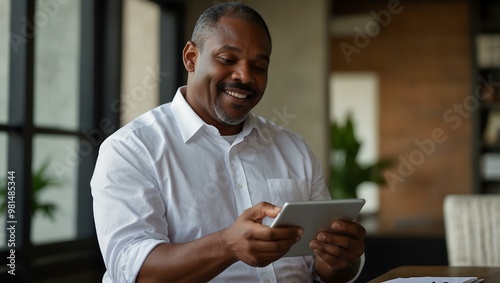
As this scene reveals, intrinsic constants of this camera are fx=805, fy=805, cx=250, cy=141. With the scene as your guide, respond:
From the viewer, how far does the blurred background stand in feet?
12.4

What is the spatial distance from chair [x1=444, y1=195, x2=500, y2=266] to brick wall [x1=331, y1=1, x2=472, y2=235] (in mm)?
4624

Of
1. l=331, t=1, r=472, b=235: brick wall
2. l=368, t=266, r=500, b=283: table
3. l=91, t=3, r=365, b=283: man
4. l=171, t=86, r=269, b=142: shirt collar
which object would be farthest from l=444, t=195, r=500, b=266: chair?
l=331, t=1, r=472, b=235: brick wall

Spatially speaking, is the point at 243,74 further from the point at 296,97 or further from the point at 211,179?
the point at 296,97

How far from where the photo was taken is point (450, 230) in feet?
10.3

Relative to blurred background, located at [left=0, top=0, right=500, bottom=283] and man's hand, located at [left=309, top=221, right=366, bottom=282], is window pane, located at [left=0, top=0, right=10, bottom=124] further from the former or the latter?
man's hand, located at [left=309, top=221, right=366, bottom=282]

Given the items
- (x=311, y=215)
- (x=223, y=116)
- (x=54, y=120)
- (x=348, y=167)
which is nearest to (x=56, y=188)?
(x=54, y=120)

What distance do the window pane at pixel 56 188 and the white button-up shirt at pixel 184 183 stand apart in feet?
6.62

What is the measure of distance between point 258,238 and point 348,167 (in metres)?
6.01

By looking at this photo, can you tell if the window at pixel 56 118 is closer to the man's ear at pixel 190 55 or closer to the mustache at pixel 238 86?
the man's ear at pixel 190 55

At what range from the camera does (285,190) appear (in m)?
2.19

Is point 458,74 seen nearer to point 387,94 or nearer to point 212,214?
point 387,94

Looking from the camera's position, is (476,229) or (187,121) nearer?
(187,121)

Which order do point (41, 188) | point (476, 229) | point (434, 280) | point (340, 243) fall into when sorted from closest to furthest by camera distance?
point (340, 243) < point (434, 280) < point (476, 229) < point (41, 188)

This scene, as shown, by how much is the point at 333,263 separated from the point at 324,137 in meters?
3.74
